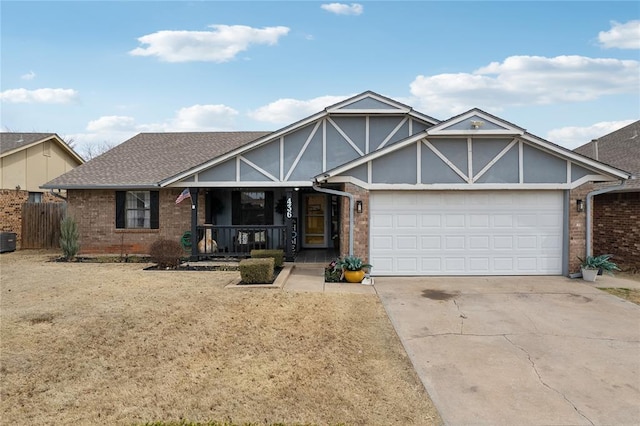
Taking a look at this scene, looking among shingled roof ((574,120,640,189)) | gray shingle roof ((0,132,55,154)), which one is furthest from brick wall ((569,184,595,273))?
gray shingle roof ((0,132,55,154))

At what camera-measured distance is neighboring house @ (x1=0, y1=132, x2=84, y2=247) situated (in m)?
18.4

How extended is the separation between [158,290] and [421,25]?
13037 mm

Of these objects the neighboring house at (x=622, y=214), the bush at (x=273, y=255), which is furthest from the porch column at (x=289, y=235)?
the neighboring house at (x=622, y=214)

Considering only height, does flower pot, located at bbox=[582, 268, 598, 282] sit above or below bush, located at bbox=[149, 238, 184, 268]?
below

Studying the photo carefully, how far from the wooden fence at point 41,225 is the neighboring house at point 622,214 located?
20902mm

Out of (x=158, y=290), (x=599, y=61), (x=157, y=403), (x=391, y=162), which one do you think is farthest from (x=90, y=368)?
(x=599, y=61)

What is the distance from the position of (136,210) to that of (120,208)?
0.59 meters

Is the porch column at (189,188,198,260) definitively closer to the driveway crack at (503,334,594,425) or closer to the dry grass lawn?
the dry grass lawn

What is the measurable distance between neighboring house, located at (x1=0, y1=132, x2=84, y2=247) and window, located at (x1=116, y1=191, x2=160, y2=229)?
20.8 feet

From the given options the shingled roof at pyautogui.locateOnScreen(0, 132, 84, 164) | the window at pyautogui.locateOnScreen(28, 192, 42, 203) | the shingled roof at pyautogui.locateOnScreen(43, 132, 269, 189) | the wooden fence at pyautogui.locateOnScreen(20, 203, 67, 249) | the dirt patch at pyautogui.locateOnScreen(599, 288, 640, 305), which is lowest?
the dirt patch at pyautogui.locateOnScreen(599, 288, 640, 305)

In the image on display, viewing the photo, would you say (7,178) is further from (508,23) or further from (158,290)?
(508,23)

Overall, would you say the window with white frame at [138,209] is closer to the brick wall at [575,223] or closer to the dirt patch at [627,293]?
the brick wall at [575,223]

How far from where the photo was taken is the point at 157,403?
4164mm

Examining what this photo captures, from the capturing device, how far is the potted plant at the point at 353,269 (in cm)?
1023
